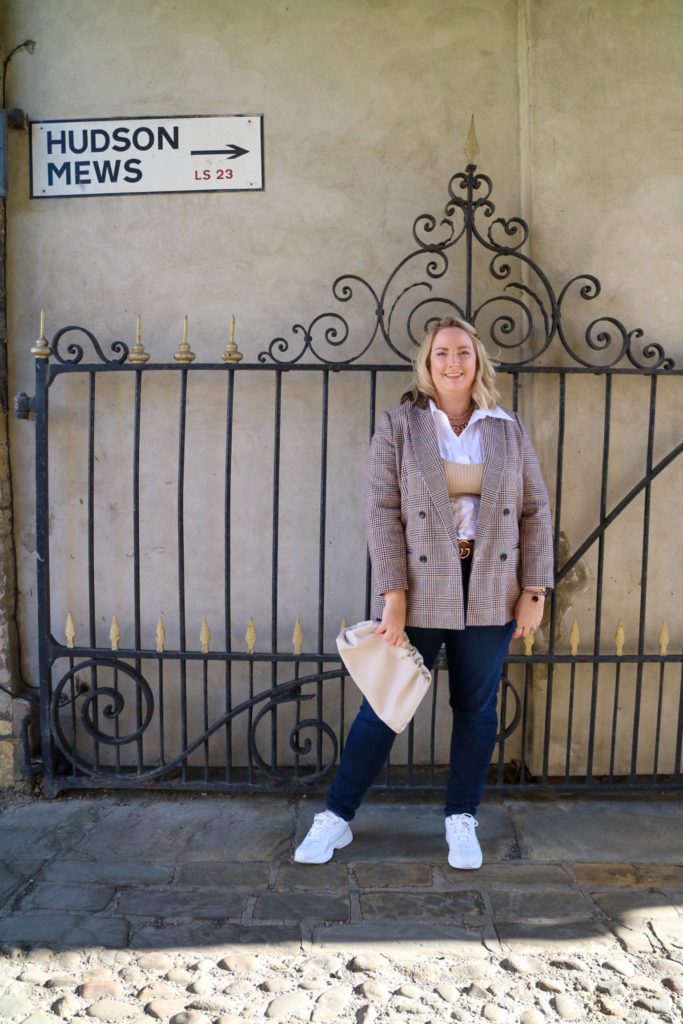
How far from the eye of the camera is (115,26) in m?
3.44

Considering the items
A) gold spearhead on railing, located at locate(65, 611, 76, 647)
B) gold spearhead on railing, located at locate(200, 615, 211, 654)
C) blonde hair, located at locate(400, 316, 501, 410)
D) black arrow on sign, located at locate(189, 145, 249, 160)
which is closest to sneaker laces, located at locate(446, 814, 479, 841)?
gold spearhead on railing, located at locate(200, 615, 211, 654)


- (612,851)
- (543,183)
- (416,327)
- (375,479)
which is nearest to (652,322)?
(543,183)

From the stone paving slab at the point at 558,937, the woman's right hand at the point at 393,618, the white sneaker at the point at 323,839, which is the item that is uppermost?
the woman's right hand at the point at 393,618

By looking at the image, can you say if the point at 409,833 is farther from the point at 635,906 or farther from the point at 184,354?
the point at 184,354

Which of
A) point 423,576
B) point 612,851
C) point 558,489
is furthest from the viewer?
point 558,489

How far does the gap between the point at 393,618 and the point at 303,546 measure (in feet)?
3.26

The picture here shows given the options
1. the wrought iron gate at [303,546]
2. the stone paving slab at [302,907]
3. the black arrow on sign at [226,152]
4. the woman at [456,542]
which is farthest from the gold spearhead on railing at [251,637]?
the black arrow on sign at [226,152]

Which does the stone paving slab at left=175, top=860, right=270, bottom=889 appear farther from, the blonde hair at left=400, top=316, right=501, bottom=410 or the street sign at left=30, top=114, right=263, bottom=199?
the street sign at left=30, top=114, right=263, bottom=199

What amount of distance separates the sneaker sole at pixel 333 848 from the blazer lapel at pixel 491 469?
1278 mm

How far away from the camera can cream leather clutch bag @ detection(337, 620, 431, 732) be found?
8.91 ft

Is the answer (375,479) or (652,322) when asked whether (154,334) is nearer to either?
(375,479)

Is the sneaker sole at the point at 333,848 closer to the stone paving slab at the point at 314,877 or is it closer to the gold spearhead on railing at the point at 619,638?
the stone paving slab at the point at 314,877

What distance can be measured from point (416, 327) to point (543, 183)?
80 centimetres

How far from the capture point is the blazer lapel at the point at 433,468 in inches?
105
